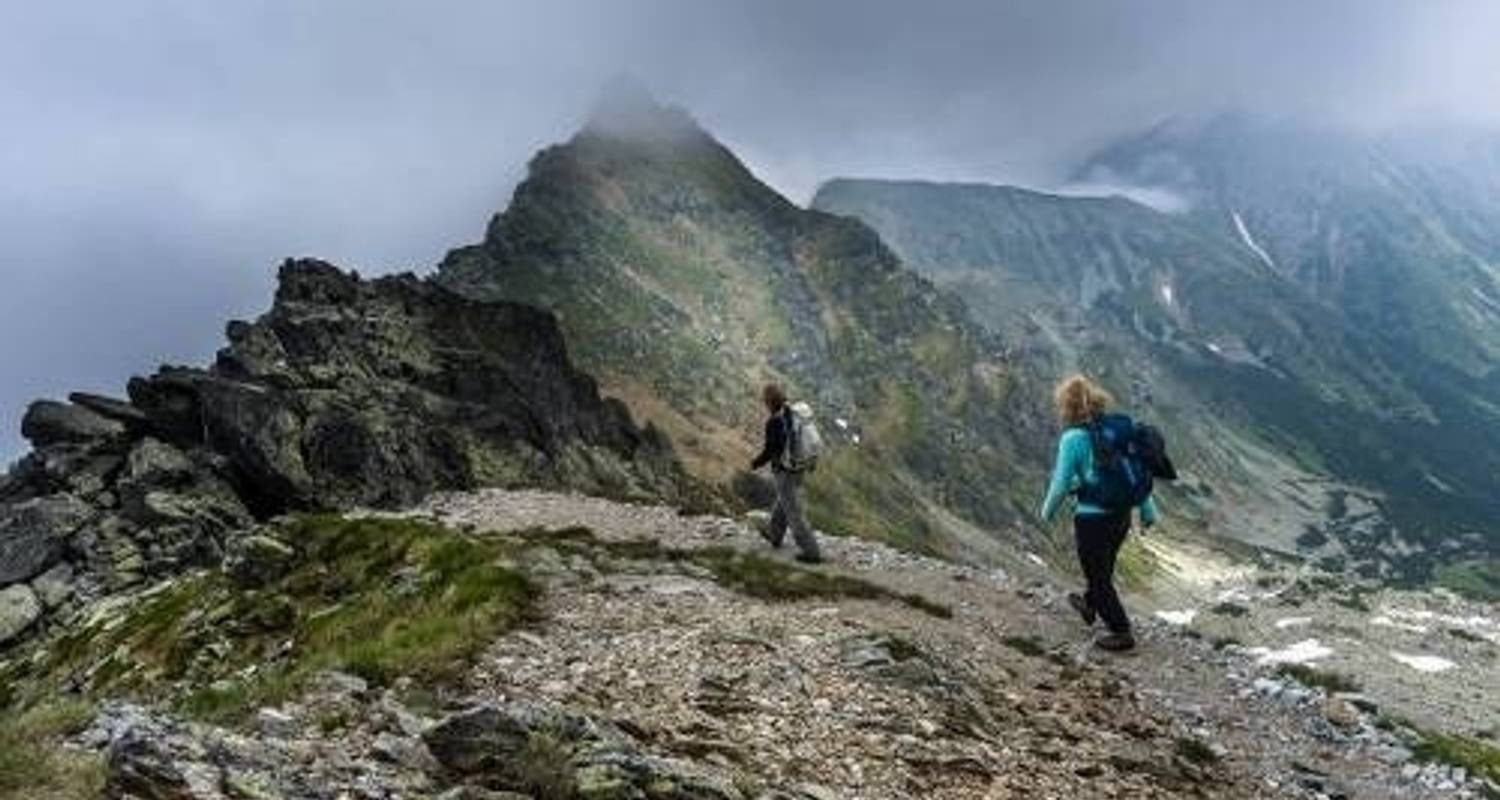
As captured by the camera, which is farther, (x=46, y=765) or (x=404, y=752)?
(x=404, y=752)

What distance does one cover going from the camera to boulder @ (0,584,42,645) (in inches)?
2325

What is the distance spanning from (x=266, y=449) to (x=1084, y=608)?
45.8 m

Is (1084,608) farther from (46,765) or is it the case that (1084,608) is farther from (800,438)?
(46,765)

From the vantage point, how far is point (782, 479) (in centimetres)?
3594

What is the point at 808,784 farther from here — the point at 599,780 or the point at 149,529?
the point at 149,529

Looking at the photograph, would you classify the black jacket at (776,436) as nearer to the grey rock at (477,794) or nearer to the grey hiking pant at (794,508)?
the grey hiking pant at (794,508)

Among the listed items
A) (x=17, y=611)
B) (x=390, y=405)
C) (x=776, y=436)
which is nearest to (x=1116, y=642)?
(x=776, y=436)

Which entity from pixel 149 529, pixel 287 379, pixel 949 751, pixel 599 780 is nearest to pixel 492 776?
pixel 599 780

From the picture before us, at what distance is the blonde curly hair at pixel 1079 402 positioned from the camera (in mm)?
27109

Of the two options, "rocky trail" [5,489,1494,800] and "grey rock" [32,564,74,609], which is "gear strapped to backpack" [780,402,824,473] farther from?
"grey rock" [32,564,74,609]

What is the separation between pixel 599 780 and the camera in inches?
605

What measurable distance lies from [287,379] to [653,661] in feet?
211

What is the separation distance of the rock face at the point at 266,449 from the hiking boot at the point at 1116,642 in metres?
24.5

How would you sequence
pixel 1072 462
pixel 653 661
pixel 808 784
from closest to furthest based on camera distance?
1. pixel 808 784
2. pixel 653 661
3. pixel 1072 462
